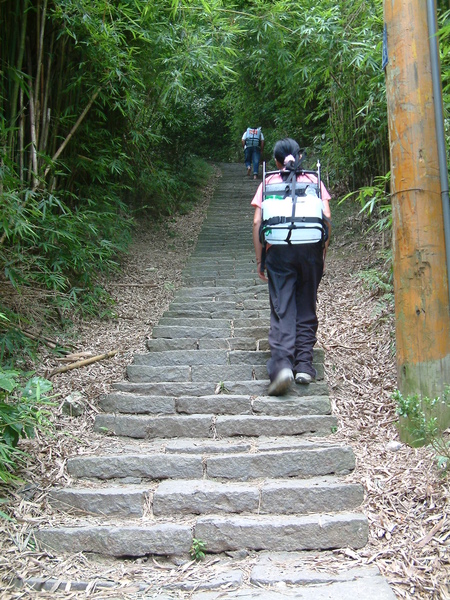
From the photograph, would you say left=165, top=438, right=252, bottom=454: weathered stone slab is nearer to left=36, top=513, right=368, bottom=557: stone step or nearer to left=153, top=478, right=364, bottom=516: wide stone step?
left=153, top=478, right=364, bottom=516: wide stone step

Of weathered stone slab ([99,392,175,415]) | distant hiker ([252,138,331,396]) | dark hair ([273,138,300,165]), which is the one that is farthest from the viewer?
dark hair ([273,138,300,165])

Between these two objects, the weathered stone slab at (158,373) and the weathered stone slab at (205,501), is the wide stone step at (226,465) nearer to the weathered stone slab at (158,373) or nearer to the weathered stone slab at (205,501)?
the weathered stone slab at (205,501)

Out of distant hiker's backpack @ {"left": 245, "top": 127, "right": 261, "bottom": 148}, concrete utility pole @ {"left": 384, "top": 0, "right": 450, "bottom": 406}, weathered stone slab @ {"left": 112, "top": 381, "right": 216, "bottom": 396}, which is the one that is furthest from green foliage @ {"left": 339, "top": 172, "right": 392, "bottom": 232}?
distant hiker's backpack @ {"left": 245, "top": 127, "right": 261, "bottom": 148}

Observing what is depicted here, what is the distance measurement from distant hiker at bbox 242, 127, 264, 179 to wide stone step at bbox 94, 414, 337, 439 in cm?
840

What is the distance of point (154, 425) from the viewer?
125 inches

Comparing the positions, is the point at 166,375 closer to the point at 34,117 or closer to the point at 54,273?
the point at 54,273

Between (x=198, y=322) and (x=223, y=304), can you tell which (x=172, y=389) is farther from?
A: (x=223, y=304)

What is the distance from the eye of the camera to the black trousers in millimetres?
3271

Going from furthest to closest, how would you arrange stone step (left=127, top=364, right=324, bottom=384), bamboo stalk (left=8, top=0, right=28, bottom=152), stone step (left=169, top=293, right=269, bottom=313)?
stone step (left=169, top=293, right=269, bottom=313)
bamboo stalk (left=8, top=0, right=28, bottom=152)
stone step (left=127, top=364, right=324, bottom=384)

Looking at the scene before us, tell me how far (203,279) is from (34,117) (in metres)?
2.43

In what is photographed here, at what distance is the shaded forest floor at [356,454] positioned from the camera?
2254 millimetres

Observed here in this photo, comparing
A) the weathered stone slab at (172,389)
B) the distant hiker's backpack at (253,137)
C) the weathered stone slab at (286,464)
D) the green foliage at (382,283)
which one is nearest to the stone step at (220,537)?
the weathered stone slab at (286,464)

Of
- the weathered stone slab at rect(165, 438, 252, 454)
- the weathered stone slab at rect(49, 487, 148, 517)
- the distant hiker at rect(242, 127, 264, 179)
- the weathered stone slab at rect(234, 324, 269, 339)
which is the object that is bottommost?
the weathered stone slab at rect(49, 487, 148, 517)

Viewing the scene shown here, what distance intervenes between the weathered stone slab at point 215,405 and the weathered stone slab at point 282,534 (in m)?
0.91
